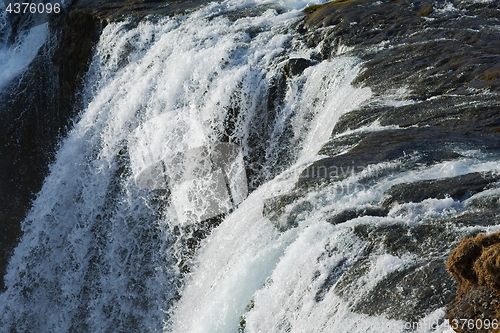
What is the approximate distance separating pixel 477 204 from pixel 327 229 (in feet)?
4.44

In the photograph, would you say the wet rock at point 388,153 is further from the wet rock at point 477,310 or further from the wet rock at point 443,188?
the wet rock at point 477,310

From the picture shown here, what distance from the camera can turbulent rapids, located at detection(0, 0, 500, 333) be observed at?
6.42 m

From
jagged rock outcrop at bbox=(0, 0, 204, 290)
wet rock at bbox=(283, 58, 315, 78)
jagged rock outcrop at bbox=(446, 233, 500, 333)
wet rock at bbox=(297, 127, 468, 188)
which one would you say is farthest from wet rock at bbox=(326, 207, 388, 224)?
jagged rock outcrop at bbox=(0, 0, 204, 290)

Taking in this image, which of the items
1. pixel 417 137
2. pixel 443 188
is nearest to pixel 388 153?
pixel 417 137

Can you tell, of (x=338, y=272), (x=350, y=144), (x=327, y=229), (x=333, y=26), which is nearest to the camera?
(x=338, y=272)

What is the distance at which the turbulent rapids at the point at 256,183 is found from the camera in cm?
642

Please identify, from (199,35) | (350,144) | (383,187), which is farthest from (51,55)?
(383,187)

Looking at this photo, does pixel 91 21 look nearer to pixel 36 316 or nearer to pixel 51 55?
pixel 51 55

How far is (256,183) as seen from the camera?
32.8ft

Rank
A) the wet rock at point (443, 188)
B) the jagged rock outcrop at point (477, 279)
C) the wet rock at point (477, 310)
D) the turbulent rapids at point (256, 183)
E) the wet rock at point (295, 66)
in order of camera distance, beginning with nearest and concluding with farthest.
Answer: the jagged rock outcrop at point (477, 279), the wet rock at point (477, 310), the turbulent rapids at point (256, 183), the wet rock at point (443, 188), the wet rock at point (295, 66)

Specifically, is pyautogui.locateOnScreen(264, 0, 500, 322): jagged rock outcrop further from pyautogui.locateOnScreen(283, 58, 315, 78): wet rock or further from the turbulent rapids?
pyautogui.locateOnScreen(283, 58, 315, 78): wet rock

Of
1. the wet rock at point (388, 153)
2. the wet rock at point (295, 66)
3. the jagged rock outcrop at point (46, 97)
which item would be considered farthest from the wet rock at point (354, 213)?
the jagged rock outcrop at point (46, 97)

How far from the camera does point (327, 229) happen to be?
683cm

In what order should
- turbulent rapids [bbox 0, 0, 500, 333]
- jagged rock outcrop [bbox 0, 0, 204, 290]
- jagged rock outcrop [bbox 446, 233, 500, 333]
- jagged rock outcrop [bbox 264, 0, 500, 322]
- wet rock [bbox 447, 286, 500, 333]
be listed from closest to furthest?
jagged rock outcrop [bbox 446, 233, 500, 333] < wet rock [bbox 447, 286, 500, 333] < jagged rock outcrop [bbox 264, 0, 500, 322] < turbulent rapids [bbox 0, 0, 500, 333] < jagged rock outcrop [bbox 0, 0, 204, 290]
